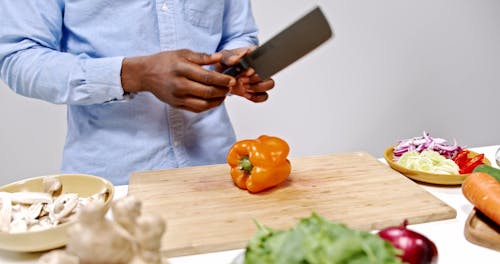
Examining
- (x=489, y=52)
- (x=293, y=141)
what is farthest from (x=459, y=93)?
(x=293, y=141)

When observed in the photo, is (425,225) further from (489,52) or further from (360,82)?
(489,52)

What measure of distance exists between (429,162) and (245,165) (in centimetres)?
44

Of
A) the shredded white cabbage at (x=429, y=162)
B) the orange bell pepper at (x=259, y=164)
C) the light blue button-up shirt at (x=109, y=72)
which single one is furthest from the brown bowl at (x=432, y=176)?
the light blue button-up shirt at (x=109, y=72)

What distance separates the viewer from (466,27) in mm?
2486

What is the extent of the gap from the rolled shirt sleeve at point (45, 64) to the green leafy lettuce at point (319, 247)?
2.10ft

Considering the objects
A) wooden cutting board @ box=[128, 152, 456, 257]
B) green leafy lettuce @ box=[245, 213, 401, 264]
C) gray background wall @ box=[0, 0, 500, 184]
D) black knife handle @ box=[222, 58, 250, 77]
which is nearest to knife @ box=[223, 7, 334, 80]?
black knife handle @ box=[222, 58, 250, 77]

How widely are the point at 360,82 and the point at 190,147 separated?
137cm

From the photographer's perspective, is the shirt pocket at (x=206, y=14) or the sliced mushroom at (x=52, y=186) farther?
the shirt pocket at (x=206, y=14)

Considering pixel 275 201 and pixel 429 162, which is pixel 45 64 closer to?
pixel 275 201

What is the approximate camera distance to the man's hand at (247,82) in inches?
46.7

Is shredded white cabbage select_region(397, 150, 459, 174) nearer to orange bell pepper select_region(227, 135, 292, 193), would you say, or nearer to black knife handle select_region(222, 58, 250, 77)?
orange bell pepper select_region(227, 135, 292, 193)

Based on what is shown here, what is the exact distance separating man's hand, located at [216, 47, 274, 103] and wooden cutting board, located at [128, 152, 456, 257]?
21 centimetres

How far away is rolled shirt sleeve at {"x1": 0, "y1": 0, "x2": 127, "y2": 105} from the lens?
1.07m

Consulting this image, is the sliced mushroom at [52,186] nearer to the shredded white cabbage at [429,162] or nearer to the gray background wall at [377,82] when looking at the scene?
the shredded white cabbage at [429,162]
